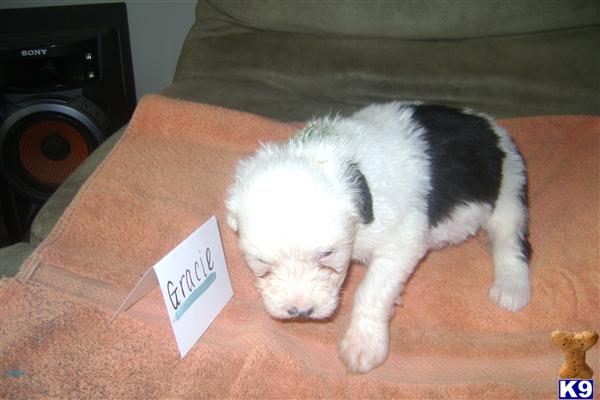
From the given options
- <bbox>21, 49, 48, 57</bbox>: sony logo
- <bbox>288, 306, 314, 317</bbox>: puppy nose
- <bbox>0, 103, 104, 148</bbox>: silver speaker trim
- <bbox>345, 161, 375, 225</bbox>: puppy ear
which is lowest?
<bbox>288, 306, 314, 317</bbox>: puppy nose

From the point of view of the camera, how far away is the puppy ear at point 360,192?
1825mm

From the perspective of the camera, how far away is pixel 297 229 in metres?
1.68

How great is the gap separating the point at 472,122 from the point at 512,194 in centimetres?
37

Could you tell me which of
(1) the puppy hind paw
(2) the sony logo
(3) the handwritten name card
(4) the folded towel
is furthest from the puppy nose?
(2) the sony logo

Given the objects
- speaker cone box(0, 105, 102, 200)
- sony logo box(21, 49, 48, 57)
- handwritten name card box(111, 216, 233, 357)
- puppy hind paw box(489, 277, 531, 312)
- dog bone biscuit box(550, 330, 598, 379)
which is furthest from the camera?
speaker cone box(0, 105, 102, 200)

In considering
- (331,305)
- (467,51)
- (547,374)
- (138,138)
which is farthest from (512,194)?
(138,138)

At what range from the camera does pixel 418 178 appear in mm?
2148

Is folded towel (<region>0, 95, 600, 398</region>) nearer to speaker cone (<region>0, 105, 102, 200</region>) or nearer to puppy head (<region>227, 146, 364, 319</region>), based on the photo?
puppy head (<region>227, 146, 364, 319</region>)

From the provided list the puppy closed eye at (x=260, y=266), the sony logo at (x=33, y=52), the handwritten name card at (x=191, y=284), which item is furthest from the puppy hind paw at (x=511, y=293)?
the sony logo at (x=33, y=52)

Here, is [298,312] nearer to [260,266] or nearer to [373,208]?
[260,266]

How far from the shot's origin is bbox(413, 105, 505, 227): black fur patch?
2.26 meters

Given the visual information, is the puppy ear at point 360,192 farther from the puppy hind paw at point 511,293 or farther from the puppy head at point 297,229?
the puppy hind paw at point 511,293

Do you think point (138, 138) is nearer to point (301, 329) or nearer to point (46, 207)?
point (46, 207)

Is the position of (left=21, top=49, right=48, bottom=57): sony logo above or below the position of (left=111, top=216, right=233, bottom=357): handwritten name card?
above
